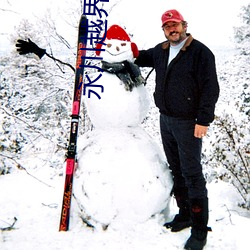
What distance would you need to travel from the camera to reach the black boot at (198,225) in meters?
2.76

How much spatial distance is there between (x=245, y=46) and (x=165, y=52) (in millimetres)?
13018

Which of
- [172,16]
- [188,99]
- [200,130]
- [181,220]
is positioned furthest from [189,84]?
[181,220]

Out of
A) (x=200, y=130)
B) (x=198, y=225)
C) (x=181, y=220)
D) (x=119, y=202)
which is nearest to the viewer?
(x=200, y=130)

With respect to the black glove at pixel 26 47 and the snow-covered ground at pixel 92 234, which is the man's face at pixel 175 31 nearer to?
the black glove at pixel 26 47

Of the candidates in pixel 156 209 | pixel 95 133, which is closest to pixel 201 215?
pixel 156 209

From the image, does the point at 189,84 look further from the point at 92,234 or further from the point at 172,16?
the point at 92,234

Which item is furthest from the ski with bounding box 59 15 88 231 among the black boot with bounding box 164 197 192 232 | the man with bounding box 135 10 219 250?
the black boot with bounding box 164 197 192 232

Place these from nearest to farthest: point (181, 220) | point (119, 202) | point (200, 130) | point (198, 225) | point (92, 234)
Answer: point (200, 130)
point (198, 225)
point (119, 202)
point (92, 234)
point (181, 220)

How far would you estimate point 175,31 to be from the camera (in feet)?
8.60

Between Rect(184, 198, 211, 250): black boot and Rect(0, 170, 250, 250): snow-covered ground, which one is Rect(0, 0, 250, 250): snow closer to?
Rect(0, 170, 250, 250): snow-covered ground

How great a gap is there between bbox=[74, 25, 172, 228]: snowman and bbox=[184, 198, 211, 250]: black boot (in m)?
0.39

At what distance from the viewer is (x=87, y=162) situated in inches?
120

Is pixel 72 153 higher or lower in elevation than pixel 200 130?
lower

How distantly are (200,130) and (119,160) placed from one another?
891mm
